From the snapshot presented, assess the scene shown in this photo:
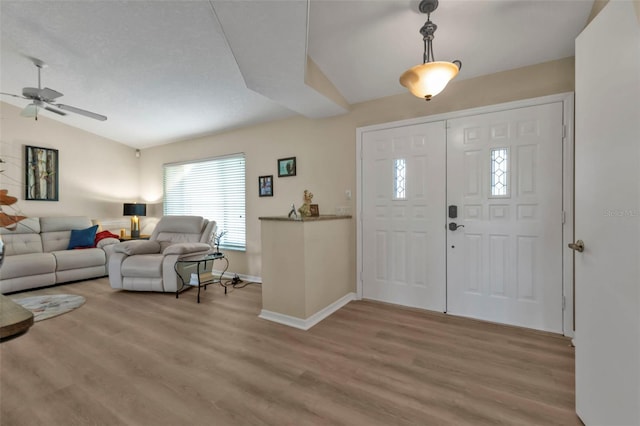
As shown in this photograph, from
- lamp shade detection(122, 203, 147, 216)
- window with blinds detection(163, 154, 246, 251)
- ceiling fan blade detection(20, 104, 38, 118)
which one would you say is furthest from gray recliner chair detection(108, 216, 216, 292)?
ceiling fan blade detection(20, 104, 38, 118)

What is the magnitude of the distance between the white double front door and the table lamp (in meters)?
4.43

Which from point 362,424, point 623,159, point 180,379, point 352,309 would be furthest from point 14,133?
point 623,159

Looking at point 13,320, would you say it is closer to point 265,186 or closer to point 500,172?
point 500,172

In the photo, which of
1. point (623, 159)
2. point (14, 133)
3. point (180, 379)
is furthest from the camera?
point (14, 133)

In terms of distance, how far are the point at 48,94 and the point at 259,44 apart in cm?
263

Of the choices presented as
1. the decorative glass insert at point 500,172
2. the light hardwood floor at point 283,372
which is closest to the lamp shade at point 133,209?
the light hardwood floor at point 283,372

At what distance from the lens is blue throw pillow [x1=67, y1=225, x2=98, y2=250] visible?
14.6 ft

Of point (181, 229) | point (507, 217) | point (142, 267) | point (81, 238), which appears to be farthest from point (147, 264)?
point (507, 217)

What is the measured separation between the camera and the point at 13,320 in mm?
771

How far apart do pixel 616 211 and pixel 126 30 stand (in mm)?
3750

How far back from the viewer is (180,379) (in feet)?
6.01

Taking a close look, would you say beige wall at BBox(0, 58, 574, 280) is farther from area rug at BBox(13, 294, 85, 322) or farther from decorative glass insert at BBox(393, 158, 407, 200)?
area rug at BBox(13, 294, 85, 322)

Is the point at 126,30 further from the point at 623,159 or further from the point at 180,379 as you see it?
the point at 623,159

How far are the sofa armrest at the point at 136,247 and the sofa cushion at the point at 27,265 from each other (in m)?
1.06
